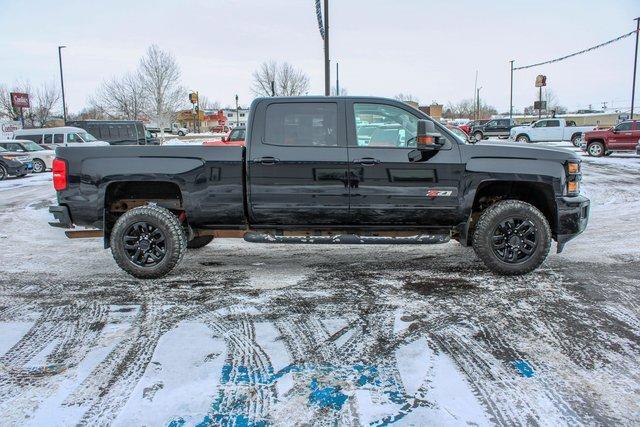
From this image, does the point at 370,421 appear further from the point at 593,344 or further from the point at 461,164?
the point at 461,164

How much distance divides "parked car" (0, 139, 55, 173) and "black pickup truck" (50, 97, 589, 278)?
17.2 m

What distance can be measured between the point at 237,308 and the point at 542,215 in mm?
3265

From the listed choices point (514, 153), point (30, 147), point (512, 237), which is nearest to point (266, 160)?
point (514, 153)

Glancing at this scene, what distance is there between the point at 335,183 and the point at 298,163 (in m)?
0.44

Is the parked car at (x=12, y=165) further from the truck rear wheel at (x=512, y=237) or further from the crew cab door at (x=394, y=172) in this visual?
the truck rear wheel at (x=512, y=237)

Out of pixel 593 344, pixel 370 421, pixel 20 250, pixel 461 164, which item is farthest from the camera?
pixel 20 250

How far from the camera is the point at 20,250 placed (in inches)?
266

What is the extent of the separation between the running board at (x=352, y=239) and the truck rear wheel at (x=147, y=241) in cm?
77

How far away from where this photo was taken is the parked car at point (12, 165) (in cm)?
1743

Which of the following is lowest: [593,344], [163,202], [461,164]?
[593,344]

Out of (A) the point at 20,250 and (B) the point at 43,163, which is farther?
(B) the point at 43,163

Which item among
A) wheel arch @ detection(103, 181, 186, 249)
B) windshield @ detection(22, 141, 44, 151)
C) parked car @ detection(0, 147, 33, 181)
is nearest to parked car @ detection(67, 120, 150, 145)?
windshield @ detection(22, 141, 44, 151)

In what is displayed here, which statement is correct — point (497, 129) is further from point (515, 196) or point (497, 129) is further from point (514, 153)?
point (514, 153)

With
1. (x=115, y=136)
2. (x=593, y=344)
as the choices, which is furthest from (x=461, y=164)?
(x=115, y=136)
